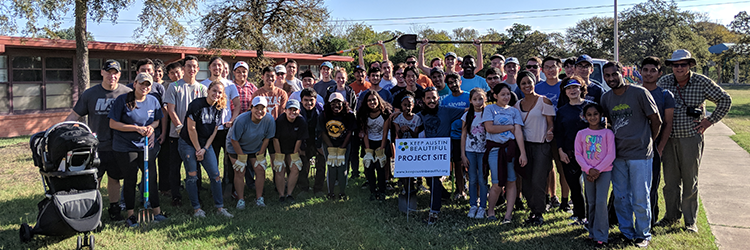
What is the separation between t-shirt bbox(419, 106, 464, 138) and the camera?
18.6 ft

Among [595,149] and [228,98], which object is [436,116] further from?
[228,98]

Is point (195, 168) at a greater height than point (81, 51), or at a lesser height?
lesser

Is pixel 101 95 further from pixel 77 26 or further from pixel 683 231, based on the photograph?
pixel 77 26

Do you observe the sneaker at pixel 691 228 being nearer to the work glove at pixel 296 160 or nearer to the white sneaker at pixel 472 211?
the white sneaker at pixel 472 211

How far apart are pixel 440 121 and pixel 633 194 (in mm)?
2260

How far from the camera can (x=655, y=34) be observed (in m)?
48.4

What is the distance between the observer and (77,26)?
13.1 meters

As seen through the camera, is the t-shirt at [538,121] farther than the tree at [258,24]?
No

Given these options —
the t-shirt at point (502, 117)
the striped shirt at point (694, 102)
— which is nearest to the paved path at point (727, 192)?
the striped shirt at point (694, 102)

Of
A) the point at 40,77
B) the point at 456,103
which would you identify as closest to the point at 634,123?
the point at 456,103

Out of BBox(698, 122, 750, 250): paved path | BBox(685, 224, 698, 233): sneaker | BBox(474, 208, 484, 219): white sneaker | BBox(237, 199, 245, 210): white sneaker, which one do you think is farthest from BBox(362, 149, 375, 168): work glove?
BBox(698, 122, 750, 250): paved path

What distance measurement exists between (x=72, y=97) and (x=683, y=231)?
1923 cm

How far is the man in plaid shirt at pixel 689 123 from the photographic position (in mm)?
4785

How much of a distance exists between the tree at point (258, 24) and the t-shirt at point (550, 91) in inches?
559
